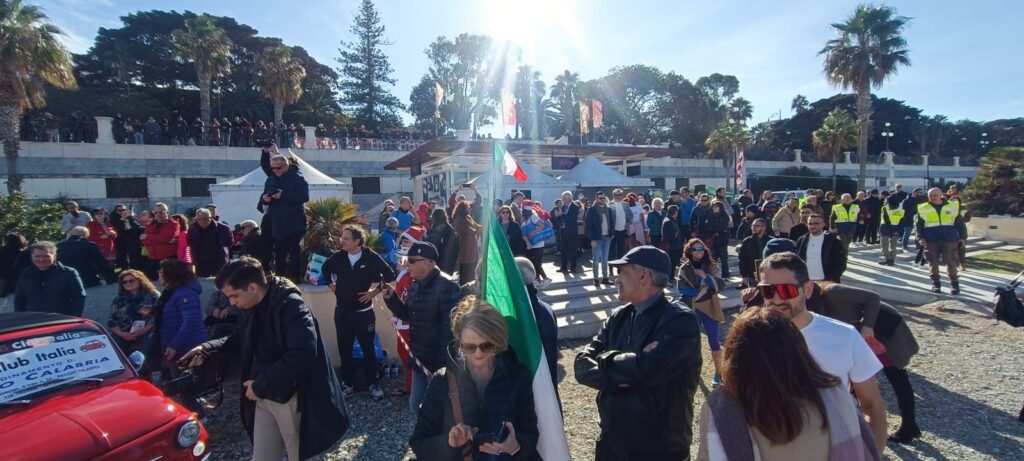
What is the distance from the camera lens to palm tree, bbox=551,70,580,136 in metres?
56.0

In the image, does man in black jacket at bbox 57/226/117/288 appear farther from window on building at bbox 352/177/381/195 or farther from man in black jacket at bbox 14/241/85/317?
window on building at bbox 352/177/381/195

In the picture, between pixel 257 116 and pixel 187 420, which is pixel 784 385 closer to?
pixel 187 420

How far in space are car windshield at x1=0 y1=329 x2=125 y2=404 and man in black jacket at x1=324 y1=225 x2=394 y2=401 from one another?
1.93 meters

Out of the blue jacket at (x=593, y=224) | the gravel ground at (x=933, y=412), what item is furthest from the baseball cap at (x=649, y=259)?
the blue jacket at (x=593, y=224)

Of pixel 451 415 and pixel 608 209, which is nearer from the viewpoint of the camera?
pixel 451 415

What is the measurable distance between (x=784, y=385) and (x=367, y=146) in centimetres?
3317

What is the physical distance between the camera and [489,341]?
2.39 metres

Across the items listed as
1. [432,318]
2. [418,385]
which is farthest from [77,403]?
[432,318]

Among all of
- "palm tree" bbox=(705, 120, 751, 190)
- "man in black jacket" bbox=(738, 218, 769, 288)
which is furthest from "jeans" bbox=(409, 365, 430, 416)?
"palm tree" bbox=(705, 120, 751, 190)

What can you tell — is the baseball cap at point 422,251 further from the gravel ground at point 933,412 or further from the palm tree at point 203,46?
the palm tree at point 203,46

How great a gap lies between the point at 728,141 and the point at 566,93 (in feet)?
69.3

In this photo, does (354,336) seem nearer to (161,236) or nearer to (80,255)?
(80,255)

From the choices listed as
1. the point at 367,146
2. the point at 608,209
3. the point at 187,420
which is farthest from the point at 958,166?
the point at 187,420

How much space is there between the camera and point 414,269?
3990 millimetres
